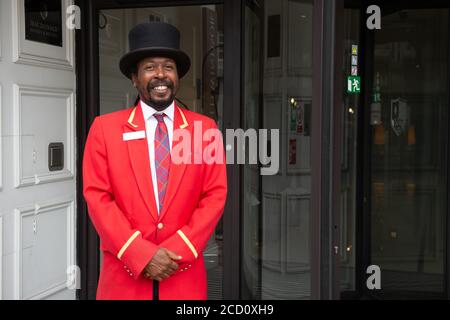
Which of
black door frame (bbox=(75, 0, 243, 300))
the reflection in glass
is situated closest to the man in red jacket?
black door frame (bbox=(75, 0, 243, 300))

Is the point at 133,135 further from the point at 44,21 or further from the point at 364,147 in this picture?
the point at 364,147

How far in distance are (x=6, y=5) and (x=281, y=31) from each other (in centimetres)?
134

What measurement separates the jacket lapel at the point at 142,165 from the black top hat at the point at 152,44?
24cm

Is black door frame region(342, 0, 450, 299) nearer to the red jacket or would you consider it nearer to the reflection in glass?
the reflection in glass

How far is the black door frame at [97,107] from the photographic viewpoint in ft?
10.0

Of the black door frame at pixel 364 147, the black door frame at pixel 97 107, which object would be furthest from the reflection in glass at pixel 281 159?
the black door frame at pixel 364 147

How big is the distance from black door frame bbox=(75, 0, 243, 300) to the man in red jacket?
703 millimetres

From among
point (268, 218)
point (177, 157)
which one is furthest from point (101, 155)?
point (268, 218)

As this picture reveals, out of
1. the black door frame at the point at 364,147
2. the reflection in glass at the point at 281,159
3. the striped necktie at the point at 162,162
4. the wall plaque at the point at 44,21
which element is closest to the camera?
the striped necktie at the point at 162,162

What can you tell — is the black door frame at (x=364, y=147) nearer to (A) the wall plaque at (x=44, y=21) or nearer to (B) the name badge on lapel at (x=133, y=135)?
(A) the wall plaque at (x=44, y=21)

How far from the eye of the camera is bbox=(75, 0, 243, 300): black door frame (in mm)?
3059

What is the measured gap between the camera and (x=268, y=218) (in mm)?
3363
